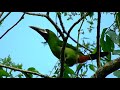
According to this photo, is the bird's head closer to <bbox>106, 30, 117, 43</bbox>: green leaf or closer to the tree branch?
<bbox>106, 30, 117, 43</bbox>: green leaf

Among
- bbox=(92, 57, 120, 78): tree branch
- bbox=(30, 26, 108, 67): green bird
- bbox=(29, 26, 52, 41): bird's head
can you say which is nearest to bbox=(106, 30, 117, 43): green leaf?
bbox=(92, 57, 120, 78): tree branch

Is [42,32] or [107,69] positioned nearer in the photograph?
[107,69]

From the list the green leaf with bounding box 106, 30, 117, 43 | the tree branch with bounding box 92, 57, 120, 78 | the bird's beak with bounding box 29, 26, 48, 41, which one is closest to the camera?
the tree branch with bounding box 92, 57, 120, 78

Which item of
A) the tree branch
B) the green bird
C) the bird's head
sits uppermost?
the bird's head

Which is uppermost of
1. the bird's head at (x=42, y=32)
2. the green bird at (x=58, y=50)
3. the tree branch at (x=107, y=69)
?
the bird's head at (x=42, y=32)

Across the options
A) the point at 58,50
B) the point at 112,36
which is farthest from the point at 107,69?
the point at 58,50

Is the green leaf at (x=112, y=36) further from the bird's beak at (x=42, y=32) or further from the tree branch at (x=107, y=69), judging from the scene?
the bird's beak at (x=42, y=32)

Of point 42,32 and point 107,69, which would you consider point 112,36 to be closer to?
point 107,69

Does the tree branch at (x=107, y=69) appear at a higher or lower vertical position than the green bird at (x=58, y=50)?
lower

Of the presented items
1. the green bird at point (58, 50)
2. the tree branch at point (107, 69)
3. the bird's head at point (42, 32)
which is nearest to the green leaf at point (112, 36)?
the tree branch at point (107, 69)

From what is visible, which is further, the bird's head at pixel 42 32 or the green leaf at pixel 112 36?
the bird's head at pixel 42 32
